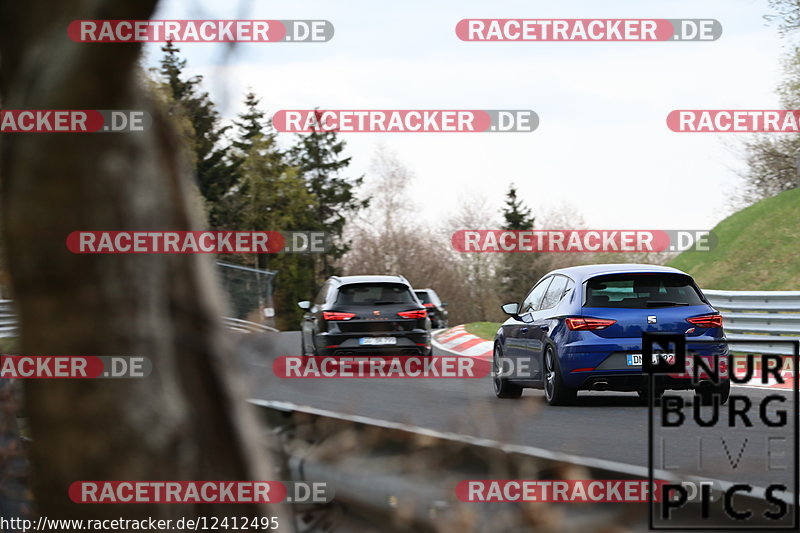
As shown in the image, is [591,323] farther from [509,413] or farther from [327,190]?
[327,190]

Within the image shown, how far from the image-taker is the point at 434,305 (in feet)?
128

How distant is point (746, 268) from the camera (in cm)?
3603

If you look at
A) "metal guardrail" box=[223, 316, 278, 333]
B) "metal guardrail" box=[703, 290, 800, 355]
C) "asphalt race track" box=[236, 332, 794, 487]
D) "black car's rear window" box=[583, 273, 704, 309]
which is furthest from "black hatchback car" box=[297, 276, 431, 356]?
"metal guardrail" box=[223, 316, 278, 333]

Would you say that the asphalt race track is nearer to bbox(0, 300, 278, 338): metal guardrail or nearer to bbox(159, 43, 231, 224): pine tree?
bbox(0, 300, 278, 338): metal guardrail

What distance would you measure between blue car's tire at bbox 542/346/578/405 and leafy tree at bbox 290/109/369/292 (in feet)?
219

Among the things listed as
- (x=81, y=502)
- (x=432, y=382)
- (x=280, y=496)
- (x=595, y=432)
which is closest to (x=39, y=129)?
(x=81, y=502)

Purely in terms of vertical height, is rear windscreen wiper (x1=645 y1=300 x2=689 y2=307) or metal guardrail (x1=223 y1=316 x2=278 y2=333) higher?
metal guardrail (x1=223 y1=316 x2=278 y2=333)

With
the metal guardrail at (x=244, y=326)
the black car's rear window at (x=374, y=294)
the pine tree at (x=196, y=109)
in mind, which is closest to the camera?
the metal guardrail at (x=244, y=326)

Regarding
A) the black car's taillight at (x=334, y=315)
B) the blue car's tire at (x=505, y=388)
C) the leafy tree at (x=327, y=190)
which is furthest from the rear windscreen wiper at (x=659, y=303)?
the leafy tree at (x=327, y=190)

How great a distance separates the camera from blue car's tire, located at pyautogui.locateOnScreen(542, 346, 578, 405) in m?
12.5

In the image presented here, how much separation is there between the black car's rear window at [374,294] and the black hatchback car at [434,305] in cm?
1823

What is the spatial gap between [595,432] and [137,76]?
331 inches

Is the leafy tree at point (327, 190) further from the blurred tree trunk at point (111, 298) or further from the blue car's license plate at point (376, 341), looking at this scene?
the blurred tree trunk at point (111, 298)

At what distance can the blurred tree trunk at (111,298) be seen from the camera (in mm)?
2246
